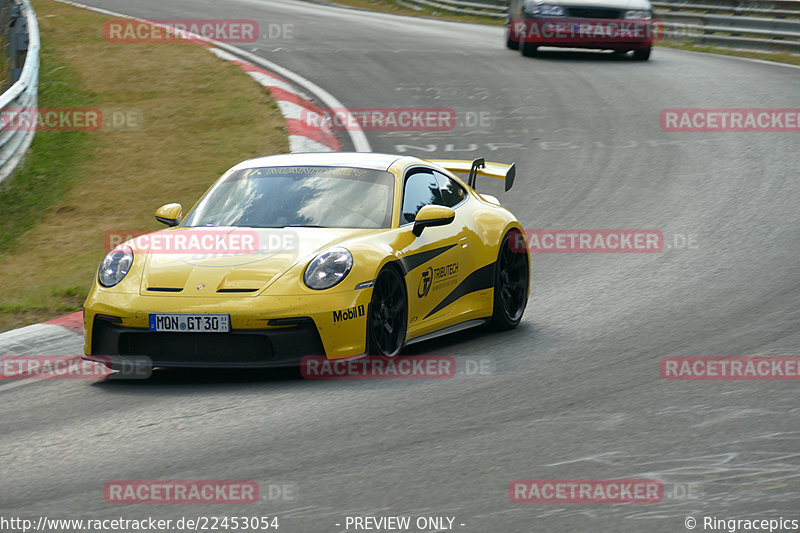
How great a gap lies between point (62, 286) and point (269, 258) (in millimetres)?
3045

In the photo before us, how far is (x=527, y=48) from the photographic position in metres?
21.8

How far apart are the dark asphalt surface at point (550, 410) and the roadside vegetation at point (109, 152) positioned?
113 inches

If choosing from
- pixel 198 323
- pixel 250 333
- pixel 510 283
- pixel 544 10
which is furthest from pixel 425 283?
pixel 544 10

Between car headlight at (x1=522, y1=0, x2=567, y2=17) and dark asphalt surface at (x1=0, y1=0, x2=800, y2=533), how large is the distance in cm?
758

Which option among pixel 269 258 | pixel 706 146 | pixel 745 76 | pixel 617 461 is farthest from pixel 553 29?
pixel 617 461

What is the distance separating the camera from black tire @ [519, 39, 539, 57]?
21719mm

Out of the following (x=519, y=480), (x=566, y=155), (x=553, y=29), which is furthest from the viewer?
(x=553, y=29)

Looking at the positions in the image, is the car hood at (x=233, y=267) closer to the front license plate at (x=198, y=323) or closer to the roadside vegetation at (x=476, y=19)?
the front license plate at (x=198, y=323)

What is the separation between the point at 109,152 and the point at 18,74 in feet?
7.97

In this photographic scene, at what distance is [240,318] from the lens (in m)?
6.92

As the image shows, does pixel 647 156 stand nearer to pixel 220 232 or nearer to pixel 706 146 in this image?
pixel 706 146

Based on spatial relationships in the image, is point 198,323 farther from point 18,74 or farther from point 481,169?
point 18,74

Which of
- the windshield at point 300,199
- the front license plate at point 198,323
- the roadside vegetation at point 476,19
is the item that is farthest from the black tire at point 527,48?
the front license plate at point 198,323

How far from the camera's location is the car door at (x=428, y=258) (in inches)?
308
